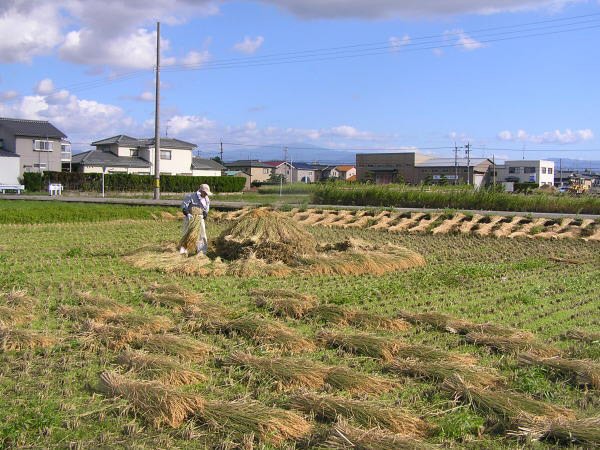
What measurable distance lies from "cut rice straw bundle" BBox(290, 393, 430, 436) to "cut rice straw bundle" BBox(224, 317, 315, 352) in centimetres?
147

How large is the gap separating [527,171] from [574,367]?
2774 inches

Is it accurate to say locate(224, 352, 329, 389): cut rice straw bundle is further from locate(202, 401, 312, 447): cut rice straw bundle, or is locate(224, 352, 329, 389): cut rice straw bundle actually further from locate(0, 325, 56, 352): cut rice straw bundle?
locate(0, 325, 56, 352): cut rice straw bundle

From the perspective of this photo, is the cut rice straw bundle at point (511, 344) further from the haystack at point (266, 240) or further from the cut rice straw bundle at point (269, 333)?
the haystack at point (266, 240)

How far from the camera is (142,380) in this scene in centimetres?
474

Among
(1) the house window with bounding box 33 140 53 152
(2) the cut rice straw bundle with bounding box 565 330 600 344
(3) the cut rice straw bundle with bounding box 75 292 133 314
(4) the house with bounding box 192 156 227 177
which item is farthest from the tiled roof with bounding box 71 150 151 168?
(2) the cut rice straw bundle with bounding box 565 330 600 344

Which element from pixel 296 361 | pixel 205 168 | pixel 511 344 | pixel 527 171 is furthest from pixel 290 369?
pixel 527 171

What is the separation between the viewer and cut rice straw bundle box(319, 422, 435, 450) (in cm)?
366

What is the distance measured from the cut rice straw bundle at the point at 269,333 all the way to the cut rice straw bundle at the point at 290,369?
1.93 feet

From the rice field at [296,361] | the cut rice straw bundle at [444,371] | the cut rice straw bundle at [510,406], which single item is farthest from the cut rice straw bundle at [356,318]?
the cut rice straw bundle at [510,406]

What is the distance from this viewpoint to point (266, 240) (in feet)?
37.5

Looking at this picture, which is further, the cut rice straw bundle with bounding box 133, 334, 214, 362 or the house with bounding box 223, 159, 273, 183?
the house with bounding box 223, 159, 273, 183

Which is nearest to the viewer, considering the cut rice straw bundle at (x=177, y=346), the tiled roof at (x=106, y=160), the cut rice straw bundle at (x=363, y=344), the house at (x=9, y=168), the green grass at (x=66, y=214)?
the cut rice straw bundle at (x=177, y=346)

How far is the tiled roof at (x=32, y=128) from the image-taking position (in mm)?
46562

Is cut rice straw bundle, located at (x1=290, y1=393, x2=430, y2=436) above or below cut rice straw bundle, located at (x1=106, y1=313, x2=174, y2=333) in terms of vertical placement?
below
